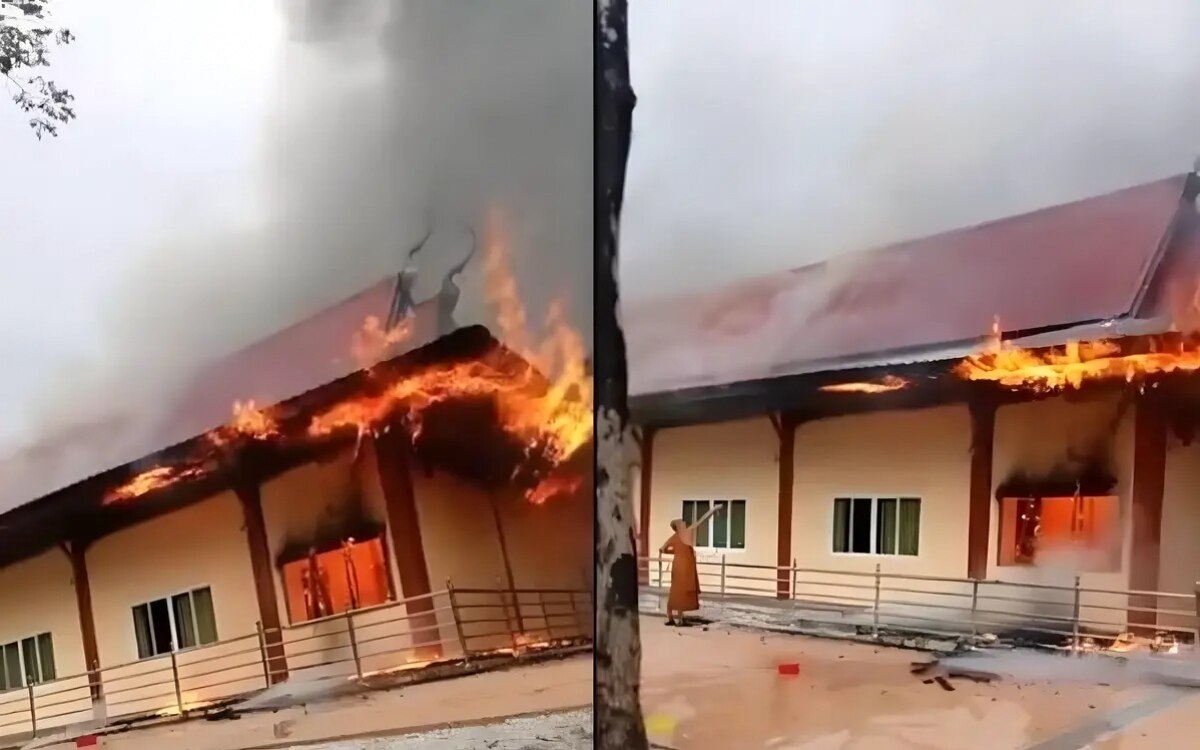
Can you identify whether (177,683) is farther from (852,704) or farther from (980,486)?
(980,486)

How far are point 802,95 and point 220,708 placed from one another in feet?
4.27

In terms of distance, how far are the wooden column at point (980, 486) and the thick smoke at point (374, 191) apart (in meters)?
0.64

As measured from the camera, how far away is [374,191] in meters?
1.50

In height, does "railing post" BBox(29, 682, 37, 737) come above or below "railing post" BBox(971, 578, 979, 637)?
below

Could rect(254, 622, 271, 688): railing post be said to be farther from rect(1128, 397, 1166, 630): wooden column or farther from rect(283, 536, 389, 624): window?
rect(1128, 397, 1166, 630): wooden column

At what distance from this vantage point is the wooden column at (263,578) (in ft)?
4.72

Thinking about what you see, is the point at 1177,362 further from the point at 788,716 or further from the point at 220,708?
the point at 220,708

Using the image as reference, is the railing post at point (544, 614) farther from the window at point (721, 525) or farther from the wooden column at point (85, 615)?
the wooden column at point (85, 615)

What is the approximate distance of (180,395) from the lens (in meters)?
1.40

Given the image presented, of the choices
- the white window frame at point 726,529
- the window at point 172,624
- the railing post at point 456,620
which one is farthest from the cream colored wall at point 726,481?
the window at point 172,624

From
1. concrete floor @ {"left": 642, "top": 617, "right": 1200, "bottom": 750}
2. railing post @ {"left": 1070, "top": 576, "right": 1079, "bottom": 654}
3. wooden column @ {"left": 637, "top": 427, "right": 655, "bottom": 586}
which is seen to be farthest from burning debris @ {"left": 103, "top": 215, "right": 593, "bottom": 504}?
railing post @ {"left": 1070, "top": 576, "right": 1079, "bottom": 654}

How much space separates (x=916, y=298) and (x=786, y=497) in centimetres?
38

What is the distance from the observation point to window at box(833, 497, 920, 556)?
148cm

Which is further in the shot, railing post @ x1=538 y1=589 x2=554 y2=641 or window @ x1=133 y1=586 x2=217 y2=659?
railing post @ x1=538 y1=589 x2=554 y2=641
